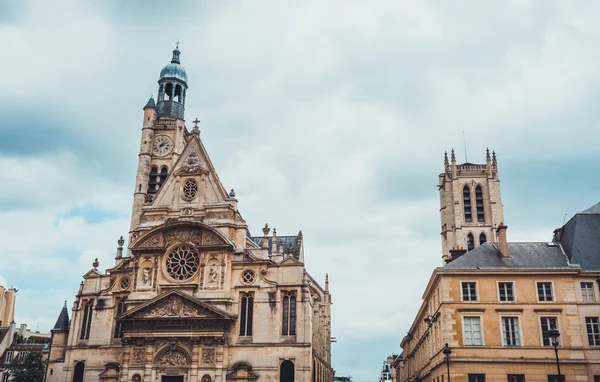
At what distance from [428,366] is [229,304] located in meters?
12.4

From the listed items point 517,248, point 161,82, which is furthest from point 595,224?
point 161,82

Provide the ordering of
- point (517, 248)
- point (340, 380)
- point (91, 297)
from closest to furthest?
point (517, 248)
point (91, 297)
point (340, 380)

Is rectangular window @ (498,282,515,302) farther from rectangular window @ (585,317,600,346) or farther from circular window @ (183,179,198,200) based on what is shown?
circular window @ (183,179,198,200)

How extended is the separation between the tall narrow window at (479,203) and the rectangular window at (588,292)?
3622 cm

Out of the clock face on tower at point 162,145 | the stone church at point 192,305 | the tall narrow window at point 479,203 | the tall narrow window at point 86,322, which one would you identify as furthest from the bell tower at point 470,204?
the tall narrow window at point 86,322

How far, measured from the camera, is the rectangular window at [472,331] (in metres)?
26.2

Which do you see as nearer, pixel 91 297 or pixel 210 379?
pixel 210 379

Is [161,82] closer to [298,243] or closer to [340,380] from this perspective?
[298,243]

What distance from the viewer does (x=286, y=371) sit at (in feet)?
112

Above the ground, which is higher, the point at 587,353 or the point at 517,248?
the point at 517,248

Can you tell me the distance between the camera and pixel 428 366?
33781 millimetres

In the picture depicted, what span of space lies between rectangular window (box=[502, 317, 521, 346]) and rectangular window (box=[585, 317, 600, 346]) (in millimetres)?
3202

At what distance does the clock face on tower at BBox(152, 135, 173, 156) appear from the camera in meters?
49.6

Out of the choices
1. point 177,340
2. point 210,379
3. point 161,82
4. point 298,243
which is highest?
point 161,82
